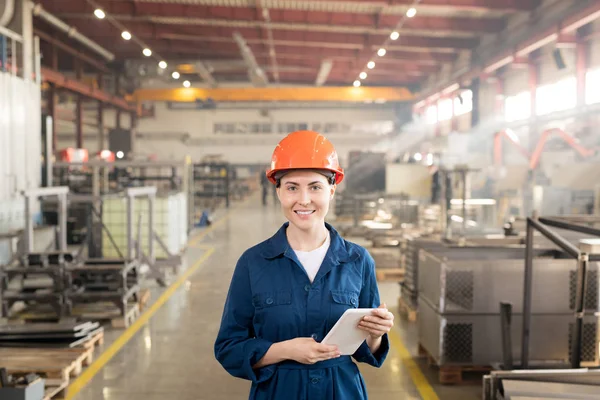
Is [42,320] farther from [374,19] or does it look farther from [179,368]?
[374,19]

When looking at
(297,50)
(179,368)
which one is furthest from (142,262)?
(297,50)

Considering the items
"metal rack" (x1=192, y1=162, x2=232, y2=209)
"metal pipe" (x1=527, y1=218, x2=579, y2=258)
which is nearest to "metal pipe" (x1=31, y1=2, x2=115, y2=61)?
"metal rack" (x1=192, y1=162, x2=232, y2=209)

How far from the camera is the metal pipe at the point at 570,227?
12.2ft

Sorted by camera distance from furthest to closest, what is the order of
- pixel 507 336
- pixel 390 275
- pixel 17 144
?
pixel 17 144
pixel 390 275
pixel 507 336

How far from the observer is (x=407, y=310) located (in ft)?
23.4

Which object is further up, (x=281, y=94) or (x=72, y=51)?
(x=72, y=51)

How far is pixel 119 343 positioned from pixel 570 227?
4604mm

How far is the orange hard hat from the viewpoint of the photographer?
75.9 inches

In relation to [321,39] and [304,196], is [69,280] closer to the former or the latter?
[304,196]

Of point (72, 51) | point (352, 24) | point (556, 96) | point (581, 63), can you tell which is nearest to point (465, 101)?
point (556, 96)

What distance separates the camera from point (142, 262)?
900 cm

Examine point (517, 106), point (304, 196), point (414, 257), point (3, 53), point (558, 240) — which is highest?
point (517, 106)

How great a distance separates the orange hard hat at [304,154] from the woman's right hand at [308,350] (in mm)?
589

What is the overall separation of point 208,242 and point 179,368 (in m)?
8.68
